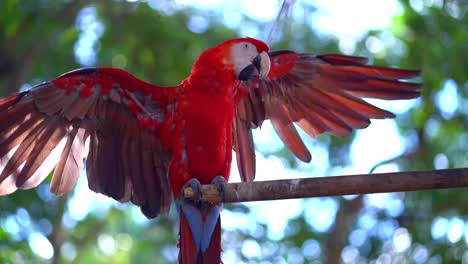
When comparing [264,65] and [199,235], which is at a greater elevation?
[264,65]

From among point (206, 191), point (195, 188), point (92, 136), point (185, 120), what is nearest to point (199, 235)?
point (195, 188)

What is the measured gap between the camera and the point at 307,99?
3.72 meters

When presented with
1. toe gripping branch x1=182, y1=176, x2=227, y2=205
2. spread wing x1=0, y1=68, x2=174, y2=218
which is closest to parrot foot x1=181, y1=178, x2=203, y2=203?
toe gripping branch x1=182, y1=176, x2=227, y2=205

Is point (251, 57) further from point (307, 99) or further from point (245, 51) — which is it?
point (307, 99)

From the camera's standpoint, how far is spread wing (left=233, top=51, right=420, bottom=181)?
3555mm

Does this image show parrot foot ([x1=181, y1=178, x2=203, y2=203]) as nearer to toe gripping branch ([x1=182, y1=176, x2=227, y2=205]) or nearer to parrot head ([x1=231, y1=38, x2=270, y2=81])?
toe gripping branch ([x1=182, y1=176, x2=227, y2=205])

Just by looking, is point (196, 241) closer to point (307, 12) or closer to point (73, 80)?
point (73, 80)

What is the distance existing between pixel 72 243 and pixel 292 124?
333 cm

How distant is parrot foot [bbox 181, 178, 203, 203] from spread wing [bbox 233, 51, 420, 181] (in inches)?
20.5

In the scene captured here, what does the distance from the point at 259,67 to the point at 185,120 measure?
0.43 m

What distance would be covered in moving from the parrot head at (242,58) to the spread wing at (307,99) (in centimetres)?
25

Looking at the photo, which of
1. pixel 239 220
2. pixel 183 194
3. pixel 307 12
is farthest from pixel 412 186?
pixel 307 12

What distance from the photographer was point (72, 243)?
250 inches

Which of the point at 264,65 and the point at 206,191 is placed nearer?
the point at 206,191
